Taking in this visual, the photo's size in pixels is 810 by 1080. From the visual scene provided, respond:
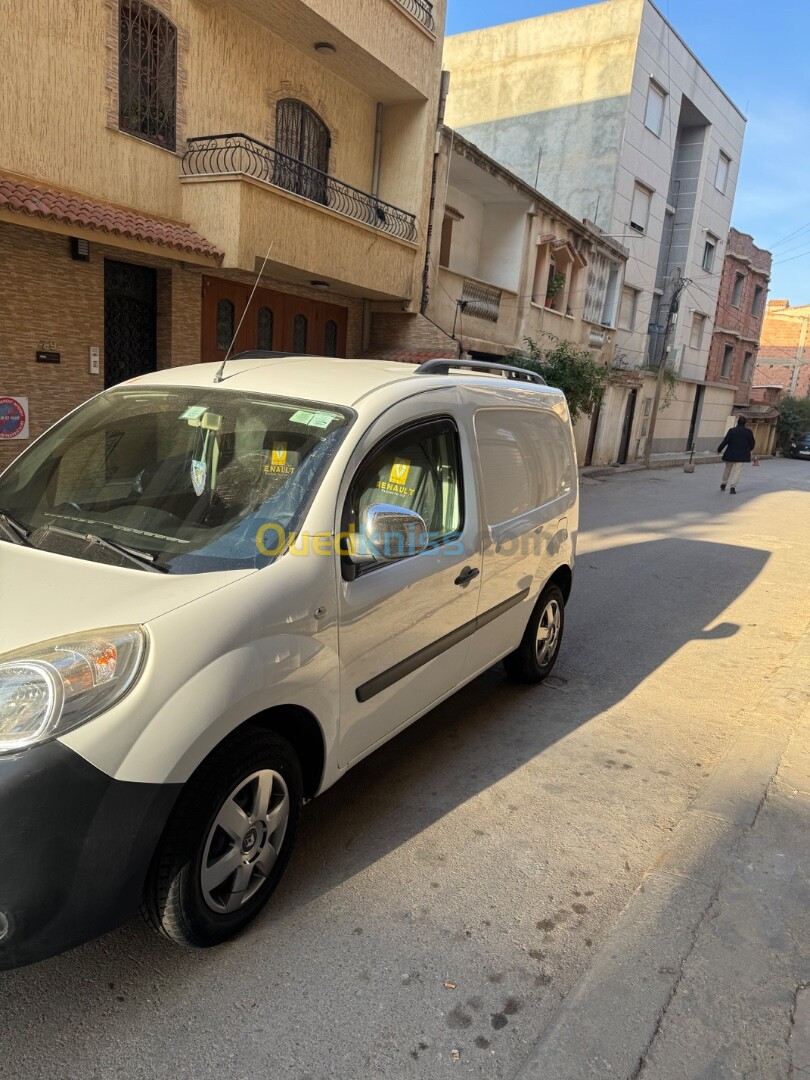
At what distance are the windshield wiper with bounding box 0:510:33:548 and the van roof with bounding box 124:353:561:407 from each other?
2.84 feet

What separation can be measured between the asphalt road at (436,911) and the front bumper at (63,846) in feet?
1.25

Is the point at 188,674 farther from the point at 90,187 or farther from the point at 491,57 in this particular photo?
the point at 491,57

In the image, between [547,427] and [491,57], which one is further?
[491,57]

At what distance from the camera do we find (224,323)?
11.3 m

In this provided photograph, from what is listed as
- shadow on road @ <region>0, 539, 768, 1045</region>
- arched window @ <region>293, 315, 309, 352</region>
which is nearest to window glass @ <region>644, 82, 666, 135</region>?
arched window @ <region>293, 315, 309, 352</region>

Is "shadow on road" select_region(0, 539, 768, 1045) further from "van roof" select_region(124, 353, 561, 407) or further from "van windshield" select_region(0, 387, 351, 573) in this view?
"van roof" select_region(124, 353, 561, 407)

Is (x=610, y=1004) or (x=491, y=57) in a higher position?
(x=491, y=57)

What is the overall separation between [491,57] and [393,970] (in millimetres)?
29918

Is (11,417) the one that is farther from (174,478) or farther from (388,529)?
(388,529)

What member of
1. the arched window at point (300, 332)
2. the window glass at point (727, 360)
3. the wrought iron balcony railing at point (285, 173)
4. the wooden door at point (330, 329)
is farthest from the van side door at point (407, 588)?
the window glass at point (727, 360)

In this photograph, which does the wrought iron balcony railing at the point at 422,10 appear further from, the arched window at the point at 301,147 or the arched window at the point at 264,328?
the arched window at the point at 264,328

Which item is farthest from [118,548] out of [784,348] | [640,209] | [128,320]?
[784,348]

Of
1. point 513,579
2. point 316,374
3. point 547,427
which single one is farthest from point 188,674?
point 547,427

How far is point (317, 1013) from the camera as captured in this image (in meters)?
2.15
